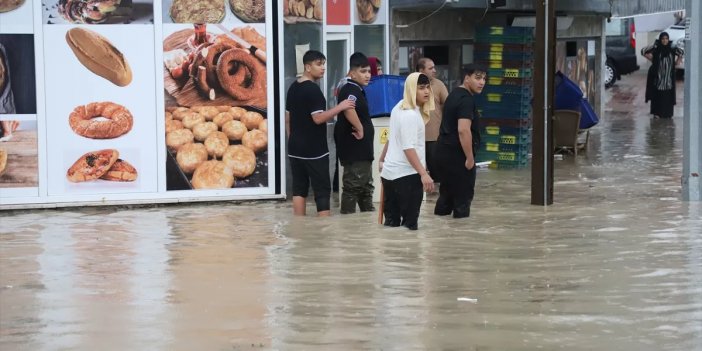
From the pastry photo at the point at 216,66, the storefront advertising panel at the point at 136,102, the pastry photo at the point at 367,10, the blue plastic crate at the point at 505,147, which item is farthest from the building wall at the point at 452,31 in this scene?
the storefront advertising panel at the point at 136,102

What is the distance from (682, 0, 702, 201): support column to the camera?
45.5 ft

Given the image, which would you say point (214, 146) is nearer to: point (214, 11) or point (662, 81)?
point (214, 11)

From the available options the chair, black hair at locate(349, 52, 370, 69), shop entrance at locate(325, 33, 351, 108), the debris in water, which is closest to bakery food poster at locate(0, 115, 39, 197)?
black hair at locate(349, 52, 370, 69)

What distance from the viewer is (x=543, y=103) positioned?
1400 cm

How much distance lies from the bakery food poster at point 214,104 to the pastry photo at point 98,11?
33cm

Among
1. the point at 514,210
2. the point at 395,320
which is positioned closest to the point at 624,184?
the point at 514,210

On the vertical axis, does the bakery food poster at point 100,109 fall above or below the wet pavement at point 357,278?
above

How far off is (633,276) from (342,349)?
3.01 metres

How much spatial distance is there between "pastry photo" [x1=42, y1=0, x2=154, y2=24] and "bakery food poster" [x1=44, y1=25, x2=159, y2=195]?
0.07 metres

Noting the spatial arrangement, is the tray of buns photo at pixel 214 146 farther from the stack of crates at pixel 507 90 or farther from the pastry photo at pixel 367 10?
the stack of crates at pixel 507 90

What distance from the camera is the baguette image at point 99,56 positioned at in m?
13.6

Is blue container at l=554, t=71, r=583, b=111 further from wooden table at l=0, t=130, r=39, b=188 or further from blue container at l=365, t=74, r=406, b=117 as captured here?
wooden table at l=0, t=130, r=39, b=188

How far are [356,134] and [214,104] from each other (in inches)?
73.8

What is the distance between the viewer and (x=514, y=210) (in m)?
13.7
